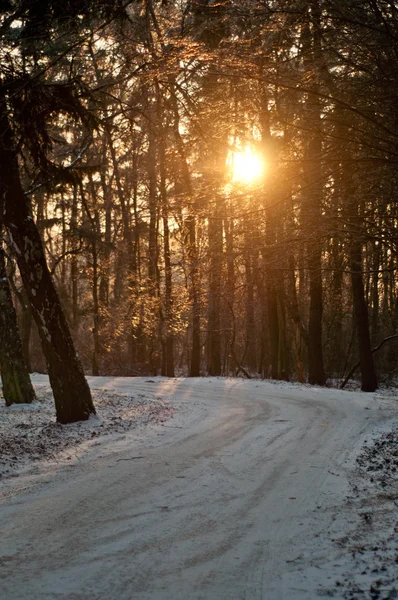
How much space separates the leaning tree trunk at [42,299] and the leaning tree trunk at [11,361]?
365 centimetres

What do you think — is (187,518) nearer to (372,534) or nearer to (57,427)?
(372,534)

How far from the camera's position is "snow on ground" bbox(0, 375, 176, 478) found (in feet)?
24.2

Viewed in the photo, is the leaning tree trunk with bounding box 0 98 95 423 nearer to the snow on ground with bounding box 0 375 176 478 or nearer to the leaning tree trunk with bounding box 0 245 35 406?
the snow on ground with bounding box 0 375 176 478

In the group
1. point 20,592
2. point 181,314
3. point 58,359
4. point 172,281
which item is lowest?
point 20,592

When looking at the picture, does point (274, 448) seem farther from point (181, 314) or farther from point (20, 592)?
point (181, 314)

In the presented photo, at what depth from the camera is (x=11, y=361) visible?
1334 centimetres

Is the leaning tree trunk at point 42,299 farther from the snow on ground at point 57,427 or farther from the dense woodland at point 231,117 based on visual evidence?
the snow on ground at point 57,427

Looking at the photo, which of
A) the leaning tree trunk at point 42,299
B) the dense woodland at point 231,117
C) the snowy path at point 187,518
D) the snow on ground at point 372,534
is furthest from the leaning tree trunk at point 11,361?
the snow on ground at point 372,534

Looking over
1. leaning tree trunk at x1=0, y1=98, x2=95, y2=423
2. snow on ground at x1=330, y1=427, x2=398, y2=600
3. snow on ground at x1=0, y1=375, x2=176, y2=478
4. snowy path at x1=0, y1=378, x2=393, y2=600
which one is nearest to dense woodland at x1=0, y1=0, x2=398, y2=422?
leaning tree trunk at x1=0, y1=98, x2=95, y2=423

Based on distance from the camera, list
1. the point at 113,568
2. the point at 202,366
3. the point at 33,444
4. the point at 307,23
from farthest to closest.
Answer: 1. the point at 202,366
2. the point at 33,444
3. the point at 307,23
4. the point at 113,568

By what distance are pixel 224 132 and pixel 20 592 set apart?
6151 mm

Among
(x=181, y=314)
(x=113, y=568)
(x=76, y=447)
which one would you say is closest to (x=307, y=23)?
(x=113, y=568)

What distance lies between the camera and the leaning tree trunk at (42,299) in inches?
384

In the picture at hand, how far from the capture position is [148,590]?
343 cm
